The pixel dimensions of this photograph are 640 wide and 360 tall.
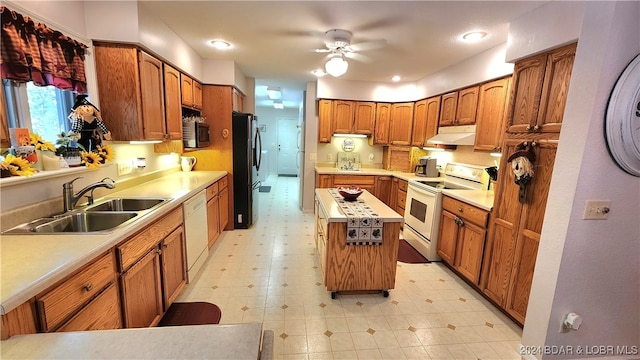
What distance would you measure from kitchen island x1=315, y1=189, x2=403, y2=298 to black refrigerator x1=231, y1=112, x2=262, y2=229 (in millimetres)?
1880

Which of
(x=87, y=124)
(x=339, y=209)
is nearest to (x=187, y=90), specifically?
(x=87, y=124)

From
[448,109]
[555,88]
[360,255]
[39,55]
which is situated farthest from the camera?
[448,109]

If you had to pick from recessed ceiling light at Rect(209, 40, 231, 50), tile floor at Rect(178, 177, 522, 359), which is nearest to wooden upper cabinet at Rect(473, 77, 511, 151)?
tile floor at Rect(178, 177, 522, 359)

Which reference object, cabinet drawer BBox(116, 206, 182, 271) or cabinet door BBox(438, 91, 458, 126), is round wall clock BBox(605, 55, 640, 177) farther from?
cabinet drawer BBox(116, 206, 182, 271)

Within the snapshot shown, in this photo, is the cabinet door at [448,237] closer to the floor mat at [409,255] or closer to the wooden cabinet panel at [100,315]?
→ the floor mat at [409,255]

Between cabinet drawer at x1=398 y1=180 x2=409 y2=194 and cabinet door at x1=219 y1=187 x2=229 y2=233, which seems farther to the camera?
cabinet drawer at x1=398 y1=180 x2=409 y2=194

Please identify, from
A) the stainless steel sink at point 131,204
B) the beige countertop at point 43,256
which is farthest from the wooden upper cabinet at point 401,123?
the beige countertop at point 43,256

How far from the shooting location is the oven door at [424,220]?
3.02 metres

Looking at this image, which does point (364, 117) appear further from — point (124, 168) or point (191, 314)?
point (191, 314)

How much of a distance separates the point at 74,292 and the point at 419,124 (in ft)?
13.9

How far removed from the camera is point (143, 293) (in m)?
1.70

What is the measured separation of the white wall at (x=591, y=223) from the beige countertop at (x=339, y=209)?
3.31 ft

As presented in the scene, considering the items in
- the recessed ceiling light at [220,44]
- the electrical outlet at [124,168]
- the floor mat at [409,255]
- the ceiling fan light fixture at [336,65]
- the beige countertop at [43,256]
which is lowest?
the floor mat at [409,255]

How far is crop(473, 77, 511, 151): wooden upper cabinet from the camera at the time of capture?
257 centimetres
